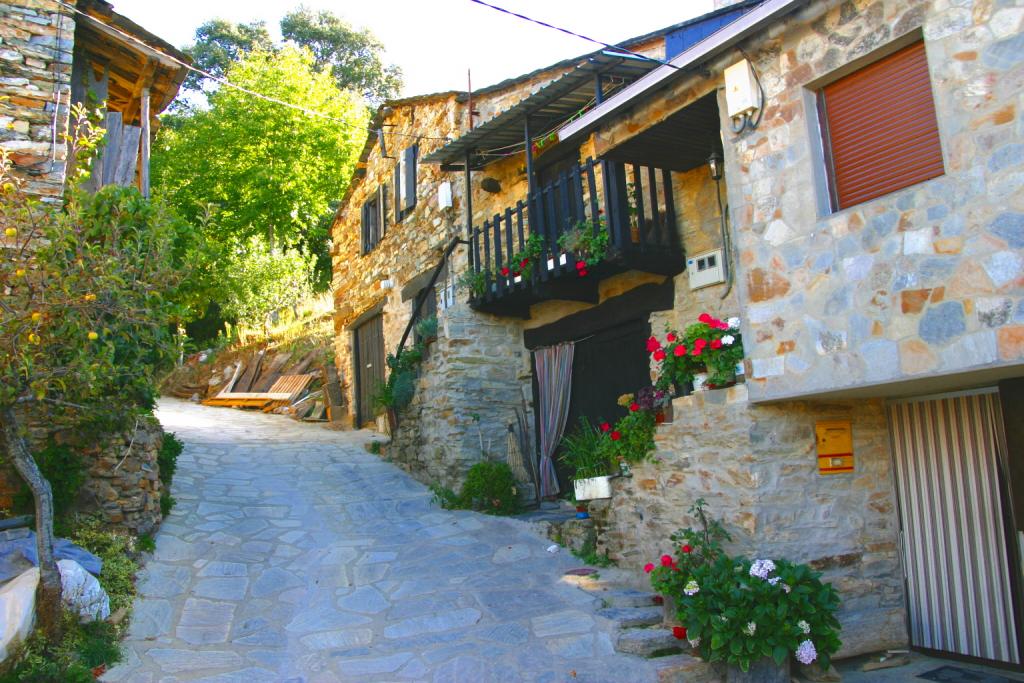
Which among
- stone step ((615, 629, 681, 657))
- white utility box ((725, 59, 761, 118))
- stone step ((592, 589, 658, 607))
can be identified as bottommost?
stone step ((615, 629, 681, 657))

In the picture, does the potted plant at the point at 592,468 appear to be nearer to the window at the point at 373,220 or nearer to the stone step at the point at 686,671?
the stone step at the point at 686,671

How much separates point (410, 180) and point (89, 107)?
4.49 meters

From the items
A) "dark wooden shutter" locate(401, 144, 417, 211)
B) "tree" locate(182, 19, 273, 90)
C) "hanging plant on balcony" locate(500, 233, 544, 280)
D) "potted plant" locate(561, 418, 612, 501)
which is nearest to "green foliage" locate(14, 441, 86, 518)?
"potted plant" locate(561, 418, 612, 501)

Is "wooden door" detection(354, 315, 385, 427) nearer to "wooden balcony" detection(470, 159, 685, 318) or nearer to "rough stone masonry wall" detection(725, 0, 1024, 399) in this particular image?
"wooden balcony" detection(470, 159, 685, 318)

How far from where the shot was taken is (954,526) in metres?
5.40

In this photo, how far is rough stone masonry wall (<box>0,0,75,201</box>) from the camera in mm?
6926

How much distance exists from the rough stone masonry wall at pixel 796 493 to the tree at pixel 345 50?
82.7ft

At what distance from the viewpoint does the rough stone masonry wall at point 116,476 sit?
238 inches

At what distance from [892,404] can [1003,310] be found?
2060mm

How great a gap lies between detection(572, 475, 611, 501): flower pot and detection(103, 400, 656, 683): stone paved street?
633mm

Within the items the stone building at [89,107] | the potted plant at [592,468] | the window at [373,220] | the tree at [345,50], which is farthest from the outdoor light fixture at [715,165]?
the tree at [345,50]

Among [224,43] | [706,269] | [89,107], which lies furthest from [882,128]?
[224,43]

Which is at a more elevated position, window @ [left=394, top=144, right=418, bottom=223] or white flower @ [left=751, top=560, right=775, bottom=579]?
window @ [left=394, top=144, right=418, bottom=223]

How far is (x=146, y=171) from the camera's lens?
8273 mm
